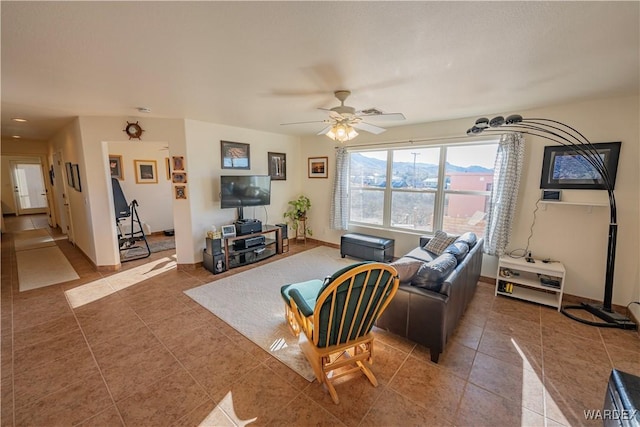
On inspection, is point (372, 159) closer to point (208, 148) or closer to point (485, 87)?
point (485, 87)

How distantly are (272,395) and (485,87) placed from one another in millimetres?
3228

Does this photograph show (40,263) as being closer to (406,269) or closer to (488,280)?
(406,269)

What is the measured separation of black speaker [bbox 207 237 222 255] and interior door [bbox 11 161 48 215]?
8799mm

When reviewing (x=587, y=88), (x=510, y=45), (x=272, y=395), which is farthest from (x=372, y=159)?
(x=272, y=395)

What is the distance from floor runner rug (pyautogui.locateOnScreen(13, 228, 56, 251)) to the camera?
17.3 feet

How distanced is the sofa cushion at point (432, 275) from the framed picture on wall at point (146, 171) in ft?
21.2

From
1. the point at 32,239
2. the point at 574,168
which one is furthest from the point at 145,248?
the point at 574,168

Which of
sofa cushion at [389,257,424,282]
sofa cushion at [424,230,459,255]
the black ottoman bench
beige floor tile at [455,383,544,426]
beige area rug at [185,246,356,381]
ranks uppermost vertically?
sofa cushion at [389,257,424,282]

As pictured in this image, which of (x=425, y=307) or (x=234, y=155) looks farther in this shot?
(x=234, y=155)

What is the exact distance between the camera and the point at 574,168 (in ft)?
9.73

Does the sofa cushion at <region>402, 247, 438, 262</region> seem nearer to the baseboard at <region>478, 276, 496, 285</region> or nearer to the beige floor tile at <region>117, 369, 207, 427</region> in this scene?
the baseboard at <region>478, 276, 496, 285</region>

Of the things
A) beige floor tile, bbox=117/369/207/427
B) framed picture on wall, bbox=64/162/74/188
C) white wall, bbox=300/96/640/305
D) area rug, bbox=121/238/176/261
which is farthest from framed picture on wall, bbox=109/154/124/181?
white wall, bbox=300/96/640/305

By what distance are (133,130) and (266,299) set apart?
3.17 meters

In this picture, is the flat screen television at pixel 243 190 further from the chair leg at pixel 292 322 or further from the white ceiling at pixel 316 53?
the chair leg at pixel 292 322
